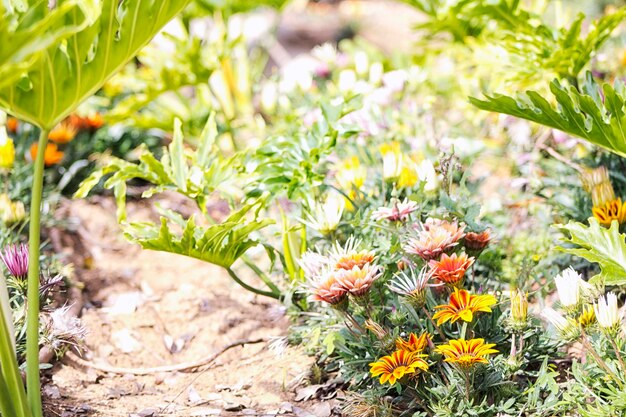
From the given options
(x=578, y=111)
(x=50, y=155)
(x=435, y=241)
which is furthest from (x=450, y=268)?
(x=50, y=155)

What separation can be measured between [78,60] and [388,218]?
84 centimetres

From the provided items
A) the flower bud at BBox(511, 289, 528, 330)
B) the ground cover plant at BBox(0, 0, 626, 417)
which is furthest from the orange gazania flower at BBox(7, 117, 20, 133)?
the flower bud at BBox(511, 289, 528, 330)

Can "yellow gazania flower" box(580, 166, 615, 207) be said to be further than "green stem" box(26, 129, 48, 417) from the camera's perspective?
Yes

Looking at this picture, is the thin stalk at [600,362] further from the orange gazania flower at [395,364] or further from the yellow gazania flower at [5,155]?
the yellow gazania flower at [5,155]

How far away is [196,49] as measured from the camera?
122 inches

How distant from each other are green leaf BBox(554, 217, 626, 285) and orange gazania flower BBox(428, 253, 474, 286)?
0.22 m

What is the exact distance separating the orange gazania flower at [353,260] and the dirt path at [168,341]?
1.35 feet

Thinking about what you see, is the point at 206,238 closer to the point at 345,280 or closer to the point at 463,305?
the point at 345,280

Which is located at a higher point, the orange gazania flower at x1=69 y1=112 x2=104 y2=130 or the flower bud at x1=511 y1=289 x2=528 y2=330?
the orange gazania flower at x1=69 y1=112 x2=104 y2=130

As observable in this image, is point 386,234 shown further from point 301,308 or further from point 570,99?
point 570,99

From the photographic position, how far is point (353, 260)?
1.61 m

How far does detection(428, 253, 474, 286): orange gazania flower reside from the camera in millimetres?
1545

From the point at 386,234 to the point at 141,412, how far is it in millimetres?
793

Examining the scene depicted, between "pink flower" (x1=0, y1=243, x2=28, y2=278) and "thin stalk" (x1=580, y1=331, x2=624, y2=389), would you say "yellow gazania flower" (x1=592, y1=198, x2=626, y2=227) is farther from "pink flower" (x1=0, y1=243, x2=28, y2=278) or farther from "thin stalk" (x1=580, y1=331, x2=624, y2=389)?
"pink flower" (x1=0, y1=243, x2=28, y2=278)
